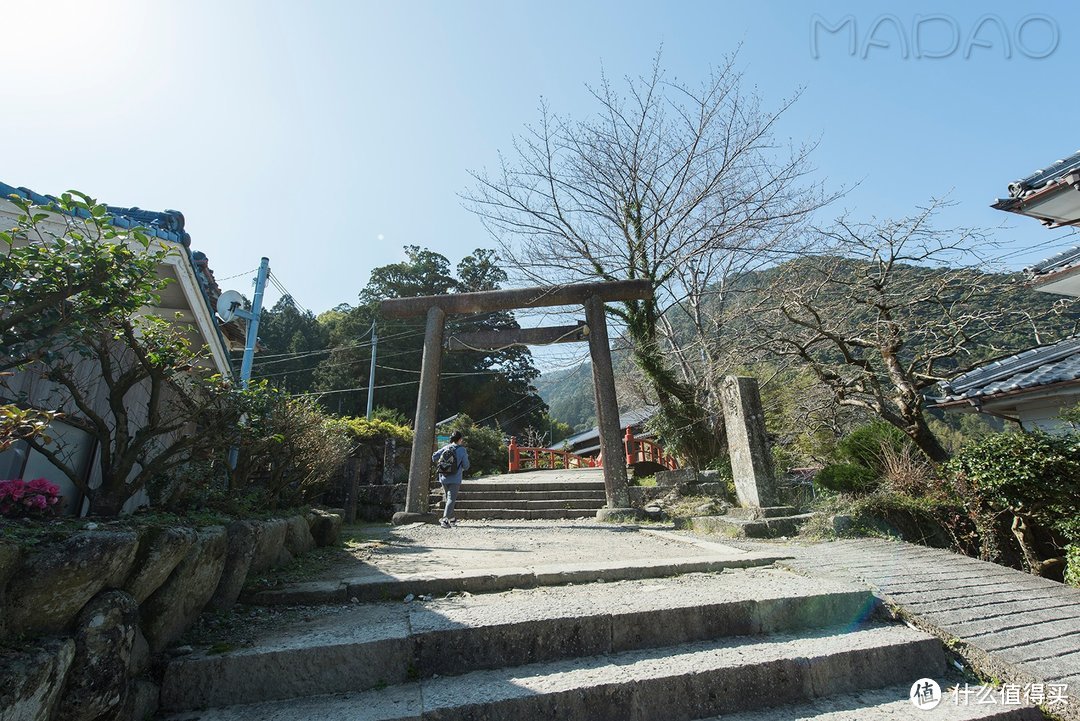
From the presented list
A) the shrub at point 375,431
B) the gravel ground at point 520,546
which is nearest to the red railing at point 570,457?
the shrub at point 375,431

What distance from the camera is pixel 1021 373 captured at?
22.8 ft

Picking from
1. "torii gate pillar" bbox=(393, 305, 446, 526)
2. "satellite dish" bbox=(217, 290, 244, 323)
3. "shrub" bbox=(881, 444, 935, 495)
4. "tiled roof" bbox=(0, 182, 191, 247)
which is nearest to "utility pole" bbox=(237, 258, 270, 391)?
"satellite dish" bbox=(217, 290, 244, 323)

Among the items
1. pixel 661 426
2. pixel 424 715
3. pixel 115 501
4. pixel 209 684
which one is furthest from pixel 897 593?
pixel 661 426

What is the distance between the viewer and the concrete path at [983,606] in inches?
103

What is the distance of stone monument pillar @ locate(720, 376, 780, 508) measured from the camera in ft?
20.7

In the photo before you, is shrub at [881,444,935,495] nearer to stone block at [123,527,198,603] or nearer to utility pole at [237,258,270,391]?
stone block at [123,527,198,603]

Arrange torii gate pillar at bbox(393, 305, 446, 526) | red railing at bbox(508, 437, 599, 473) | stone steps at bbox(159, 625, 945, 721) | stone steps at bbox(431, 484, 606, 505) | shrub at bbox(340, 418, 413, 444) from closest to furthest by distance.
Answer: stone steps at bbox(159, 625, 945, 721), torii gate pillar at bbox(393, 305, 446, 526), stone steps at bbox(431, 484, 606, 505), shrub at bbox(340, 418, 413, 444), red railing at bbox(508, 437, 599, 473)

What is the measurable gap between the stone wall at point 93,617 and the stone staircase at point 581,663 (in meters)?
0.28

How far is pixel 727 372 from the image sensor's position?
352 inches

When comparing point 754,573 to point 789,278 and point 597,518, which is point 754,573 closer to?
point 597,518

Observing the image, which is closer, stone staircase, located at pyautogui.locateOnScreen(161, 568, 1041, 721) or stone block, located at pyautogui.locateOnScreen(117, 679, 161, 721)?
stone block, located at pyautogui.locateOnScreen(117, 679, 161, 721)

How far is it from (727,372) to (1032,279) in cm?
448

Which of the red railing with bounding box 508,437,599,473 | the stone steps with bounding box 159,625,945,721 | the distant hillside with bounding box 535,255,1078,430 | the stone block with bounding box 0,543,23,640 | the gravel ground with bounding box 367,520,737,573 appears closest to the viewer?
the stone block with bounding box 0,543,23,640

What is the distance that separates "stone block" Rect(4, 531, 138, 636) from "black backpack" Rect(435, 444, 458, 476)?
263 inches
